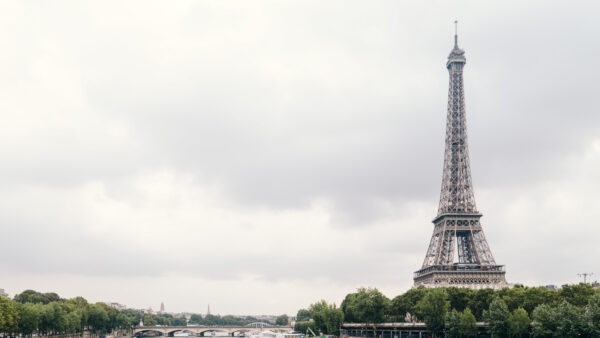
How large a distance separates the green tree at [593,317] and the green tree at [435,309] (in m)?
29.5

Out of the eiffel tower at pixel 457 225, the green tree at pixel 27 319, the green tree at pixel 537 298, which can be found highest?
the eiffel tower at pixel 457 225

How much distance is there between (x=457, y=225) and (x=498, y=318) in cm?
4542

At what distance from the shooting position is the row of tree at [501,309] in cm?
7000

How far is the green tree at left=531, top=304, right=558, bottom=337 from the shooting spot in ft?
237

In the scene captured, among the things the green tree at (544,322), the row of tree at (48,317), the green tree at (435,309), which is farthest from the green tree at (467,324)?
the row of tree at (48,317)

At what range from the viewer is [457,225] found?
413 ft

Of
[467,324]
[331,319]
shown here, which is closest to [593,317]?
[467,324]

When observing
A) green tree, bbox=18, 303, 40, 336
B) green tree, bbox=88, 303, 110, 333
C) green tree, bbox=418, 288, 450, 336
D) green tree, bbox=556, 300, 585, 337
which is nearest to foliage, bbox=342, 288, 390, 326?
green tree, bbox=418, 288, 450, 336

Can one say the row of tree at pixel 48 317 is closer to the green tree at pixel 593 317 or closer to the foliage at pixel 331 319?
the foliage at pixel 331 319

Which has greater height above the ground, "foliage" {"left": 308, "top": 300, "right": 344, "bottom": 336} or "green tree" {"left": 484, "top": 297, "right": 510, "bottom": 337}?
"green tree" {"left": 484, "top": 297, "right": 510, "bottom": 337}

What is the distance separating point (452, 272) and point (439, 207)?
63.3 ft

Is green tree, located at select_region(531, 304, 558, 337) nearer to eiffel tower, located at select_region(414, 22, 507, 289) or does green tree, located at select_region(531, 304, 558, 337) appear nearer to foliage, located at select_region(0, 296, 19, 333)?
eiffel tower, located at select_region(414, 22, 507, 289)

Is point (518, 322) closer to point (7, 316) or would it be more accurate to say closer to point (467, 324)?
point (467, 324)

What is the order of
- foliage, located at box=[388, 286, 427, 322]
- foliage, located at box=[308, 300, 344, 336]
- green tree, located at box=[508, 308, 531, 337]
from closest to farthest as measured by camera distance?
green tree, located at box=[508, 308, 531, 337]
foliage, located at box=[388, 286, 427, 322]
foliage, located at box=[308, 300, 344, 336]
